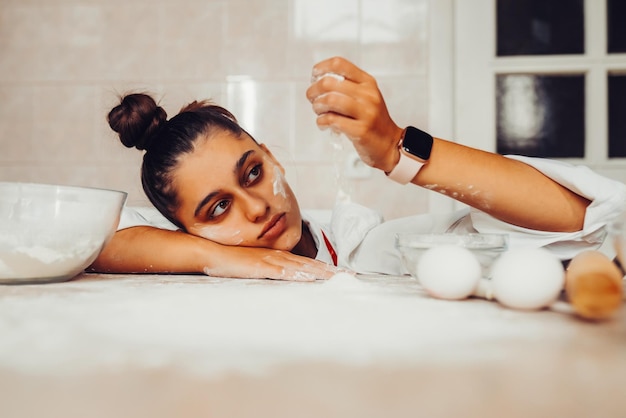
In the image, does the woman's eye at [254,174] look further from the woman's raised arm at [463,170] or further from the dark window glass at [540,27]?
the dark window glass at [540,27]

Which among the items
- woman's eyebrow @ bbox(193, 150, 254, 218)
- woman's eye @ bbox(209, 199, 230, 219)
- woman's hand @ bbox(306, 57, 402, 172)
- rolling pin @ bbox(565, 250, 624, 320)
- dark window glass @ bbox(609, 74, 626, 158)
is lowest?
rolling pin @ bbox(565, 250, 624, 320)

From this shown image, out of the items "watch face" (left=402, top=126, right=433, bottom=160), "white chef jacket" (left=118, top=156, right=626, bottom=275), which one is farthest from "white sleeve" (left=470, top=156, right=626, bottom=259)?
"watch face" (left=402, top=126, right=433, bottom=160)

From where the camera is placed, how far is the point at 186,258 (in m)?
0.84

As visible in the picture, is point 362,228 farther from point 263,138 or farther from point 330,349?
point 330,349

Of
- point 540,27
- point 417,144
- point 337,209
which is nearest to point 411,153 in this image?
point 417,144

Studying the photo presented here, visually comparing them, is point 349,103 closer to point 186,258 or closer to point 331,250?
point 186,258

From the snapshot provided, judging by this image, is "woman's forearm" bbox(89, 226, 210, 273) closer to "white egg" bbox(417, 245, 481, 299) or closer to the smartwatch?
the smartwatch

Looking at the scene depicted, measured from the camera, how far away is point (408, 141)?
71cm

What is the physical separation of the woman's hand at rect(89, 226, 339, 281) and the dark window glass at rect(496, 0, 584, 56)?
1.15 m

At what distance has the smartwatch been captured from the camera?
70 cm

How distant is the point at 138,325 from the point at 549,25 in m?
1.58

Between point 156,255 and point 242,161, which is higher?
point 242,161

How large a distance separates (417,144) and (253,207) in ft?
1.17

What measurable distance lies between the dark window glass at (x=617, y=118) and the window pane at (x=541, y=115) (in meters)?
0.08
